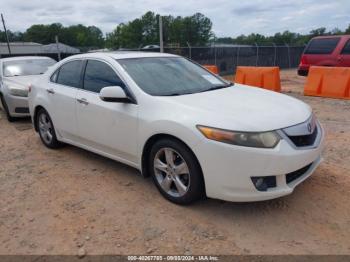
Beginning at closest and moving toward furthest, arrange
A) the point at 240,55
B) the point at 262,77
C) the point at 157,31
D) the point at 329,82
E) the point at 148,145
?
the point at 148,145
the point at 329,82
the point at 262,77
the point at 240,55
the point at 157,31

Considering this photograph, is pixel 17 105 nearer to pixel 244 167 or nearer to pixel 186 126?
pixel 186 126

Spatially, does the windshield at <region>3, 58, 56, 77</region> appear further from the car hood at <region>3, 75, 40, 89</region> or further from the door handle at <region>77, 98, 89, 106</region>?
the door handle at <region>77, 98, 89, 106</region>

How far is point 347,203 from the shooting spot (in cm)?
378

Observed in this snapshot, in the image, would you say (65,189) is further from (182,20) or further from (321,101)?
(182,20)

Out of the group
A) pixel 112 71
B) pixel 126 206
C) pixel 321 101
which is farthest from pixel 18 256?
pixel 321 101

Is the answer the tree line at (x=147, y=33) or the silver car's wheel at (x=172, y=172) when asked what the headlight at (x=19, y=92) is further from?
the tree line at (x=147, y=33)

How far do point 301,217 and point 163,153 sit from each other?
1514mm

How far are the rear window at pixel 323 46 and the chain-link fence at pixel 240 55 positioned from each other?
8401 millimetres

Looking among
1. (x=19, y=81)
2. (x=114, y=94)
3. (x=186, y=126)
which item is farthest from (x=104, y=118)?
(x=19, y=81)

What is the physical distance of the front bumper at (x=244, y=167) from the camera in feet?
10.7

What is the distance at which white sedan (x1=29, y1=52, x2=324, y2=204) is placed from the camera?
3314 mm

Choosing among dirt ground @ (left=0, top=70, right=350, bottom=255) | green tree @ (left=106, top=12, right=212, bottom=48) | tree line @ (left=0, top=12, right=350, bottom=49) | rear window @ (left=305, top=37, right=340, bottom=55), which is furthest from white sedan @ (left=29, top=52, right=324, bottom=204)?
green tree @ (left=106, top=12, right=212, bottom=48)

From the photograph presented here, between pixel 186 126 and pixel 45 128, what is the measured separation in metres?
3.32

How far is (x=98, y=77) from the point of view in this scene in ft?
15.6
